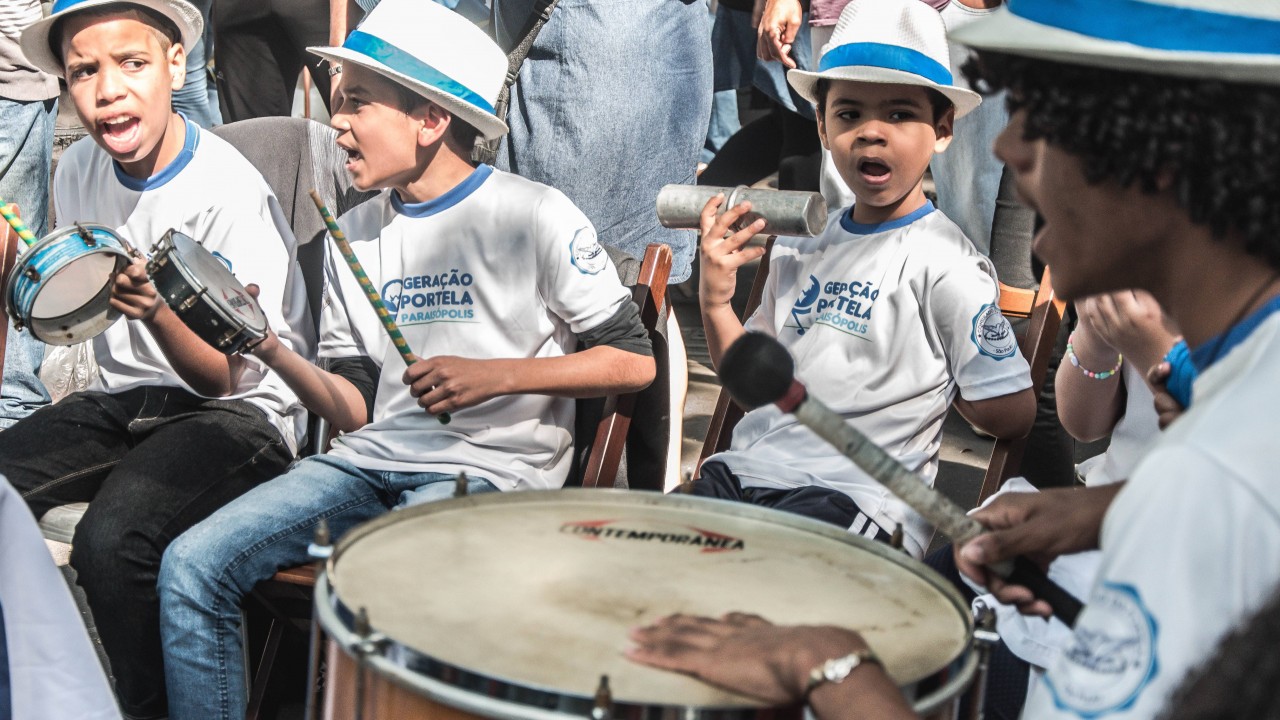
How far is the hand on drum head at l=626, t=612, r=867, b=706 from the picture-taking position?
4.58 ft

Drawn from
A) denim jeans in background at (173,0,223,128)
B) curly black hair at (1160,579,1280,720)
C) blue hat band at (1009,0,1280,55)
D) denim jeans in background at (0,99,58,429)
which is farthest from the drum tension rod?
denim jeans in background at (173,0,223,128)

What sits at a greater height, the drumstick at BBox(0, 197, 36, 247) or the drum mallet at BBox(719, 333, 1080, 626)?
the drum mallet at BBox(719, 333, 1080, 626)

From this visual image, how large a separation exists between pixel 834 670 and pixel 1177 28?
698mm

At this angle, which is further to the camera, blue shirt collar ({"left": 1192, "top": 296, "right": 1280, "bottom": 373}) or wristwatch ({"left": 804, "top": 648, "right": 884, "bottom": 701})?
wristwatch ({"left": 804, "top": 648, "right": 884, "bottom": 701})

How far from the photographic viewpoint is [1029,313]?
3.21m

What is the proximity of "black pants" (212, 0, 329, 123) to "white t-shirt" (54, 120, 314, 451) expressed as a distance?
5.57 feet

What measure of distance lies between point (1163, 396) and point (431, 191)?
1.75 metres

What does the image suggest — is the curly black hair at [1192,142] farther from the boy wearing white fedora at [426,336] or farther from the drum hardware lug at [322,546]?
the boy wearing white fedora at [426,336]

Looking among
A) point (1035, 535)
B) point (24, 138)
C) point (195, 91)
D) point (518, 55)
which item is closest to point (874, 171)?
point (518, 55)

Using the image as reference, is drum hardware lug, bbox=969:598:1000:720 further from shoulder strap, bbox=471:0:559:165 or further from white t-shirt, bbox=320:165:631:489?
shoulder strap, bbox=471:0:559:165

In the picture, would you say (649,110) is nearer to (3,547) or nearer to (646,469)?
(646,469)

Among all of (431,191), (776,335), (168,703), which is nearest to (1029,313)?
(776,335)

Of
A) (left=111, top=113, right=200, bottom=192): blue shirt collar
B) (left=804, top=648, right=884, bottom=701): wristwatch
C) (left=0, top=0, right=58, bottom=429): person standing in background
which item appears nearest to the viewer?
(left=804, top=648, right=884, bottom=701): wristwatch

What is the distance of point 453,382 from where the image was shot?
2.74 m
